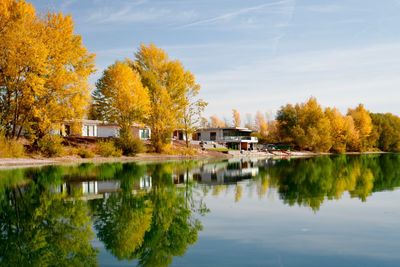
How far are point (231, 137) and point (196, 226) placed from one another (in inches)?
3588

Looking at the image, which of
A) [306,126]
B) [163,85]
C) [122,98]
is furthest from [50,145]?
[306,126]

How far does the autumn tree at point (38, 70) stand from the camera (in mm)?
45188

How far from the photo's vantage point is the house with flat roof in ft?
343

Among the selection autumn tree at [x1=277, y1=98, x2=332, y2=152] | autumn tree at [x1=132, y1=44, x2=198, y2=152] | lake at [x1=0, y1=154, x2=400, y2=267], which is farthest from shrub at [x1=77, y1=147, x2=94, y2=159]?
autumn tree at [x1=277, y1=98, x2=332, y2=152]

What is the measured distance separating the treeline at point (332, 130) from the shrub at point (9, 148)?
68.3 metres

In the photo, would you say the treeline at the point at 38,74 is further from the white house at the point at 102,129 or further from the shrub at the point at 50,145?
the white house at the point at 102,129

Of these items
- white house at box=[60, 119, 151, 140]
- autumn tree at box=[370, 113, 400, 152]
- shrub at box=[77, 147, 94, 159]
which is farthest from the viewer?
autumn tree at box=[370, 113, 400, 152]

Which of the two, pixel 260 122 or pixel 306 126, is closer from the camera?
pixel 306 126

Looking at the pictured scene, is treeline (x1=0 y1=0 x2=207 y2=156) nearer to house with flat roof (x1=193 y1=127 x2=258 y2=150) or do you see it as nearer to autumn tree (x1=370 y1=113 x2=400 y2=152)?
house with flat roof (x1=193 y1=127 x2=258 y2=150)

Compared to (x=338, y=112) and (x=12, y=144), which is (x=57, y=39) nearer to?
(x=12, y=144)

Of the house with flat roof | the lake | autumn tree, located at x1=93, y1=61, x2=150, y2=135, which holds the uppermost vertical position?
autumn tree, located at x1=93, y1=61, x2=150, y2=135

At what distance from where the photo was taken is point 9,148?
44.3 m

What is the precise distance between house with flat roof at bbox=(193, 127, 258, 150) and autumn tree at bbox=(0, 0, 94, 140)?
5617 centimetres

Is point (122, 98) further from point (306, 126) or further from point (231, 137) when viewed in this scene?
point (306, 126)
